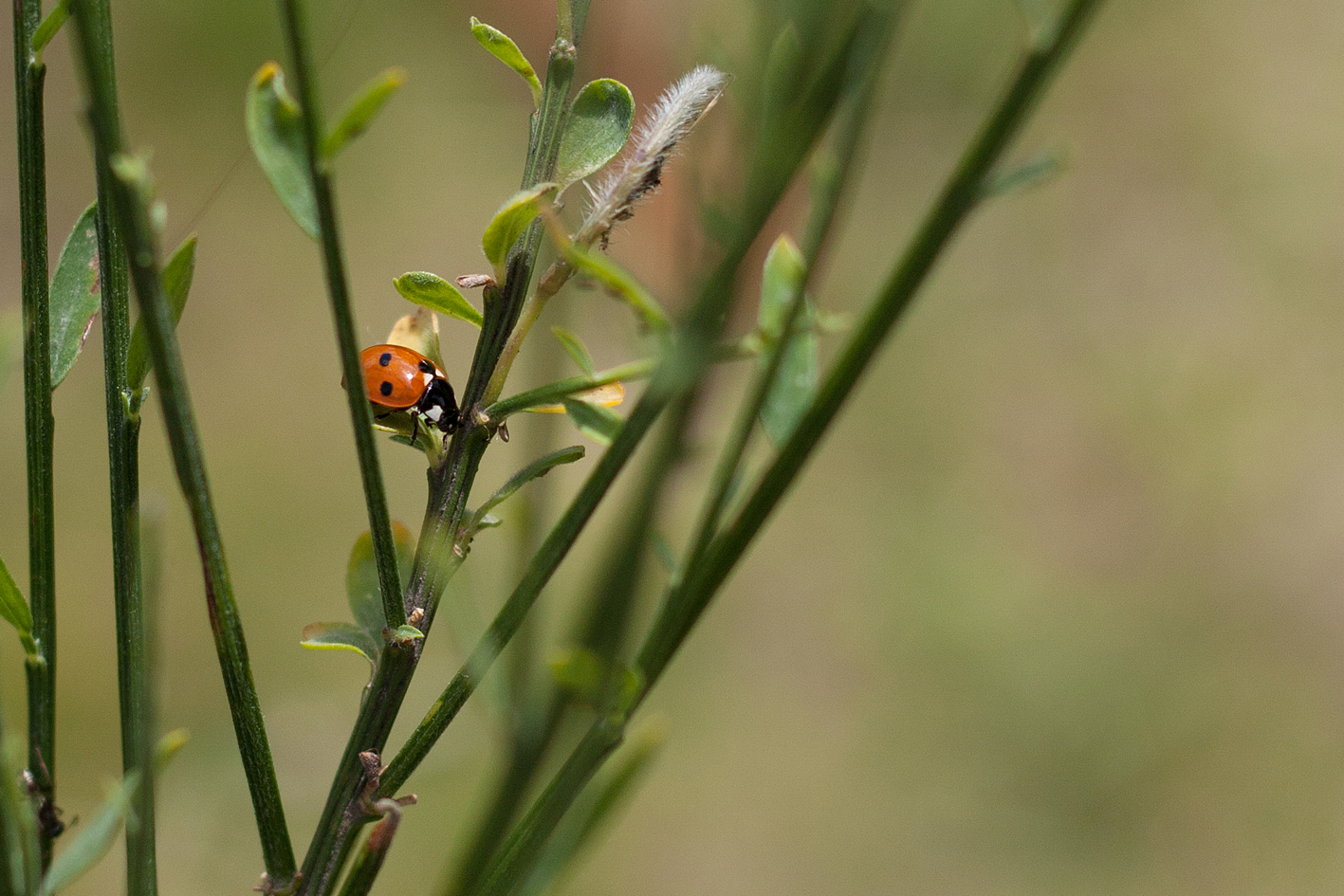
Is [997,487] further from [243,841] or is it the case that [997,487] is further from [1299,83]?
[243,841]

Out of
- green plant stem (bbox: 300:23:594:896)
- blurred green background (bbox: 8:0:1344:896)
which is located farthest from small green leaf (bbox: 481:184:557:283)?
blurred green background (bbox: 8:0:1344:896)

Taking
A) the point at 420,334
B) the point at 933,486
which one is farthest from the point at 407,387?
the point at 933,486

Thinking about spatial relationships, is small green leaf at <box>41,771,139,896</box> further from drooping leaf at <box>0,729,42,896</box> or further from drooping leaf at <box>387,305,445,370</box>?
drooping leaf at <box>387,305,445,370</box>

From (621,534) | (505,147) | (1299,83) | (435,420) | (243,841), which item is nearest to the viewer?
(621,534)

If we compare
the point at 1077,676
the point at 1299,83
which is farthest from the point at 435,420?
the point at 1299,83

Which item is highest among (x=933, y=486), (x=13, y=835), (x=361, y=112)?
(x=933, y=486)

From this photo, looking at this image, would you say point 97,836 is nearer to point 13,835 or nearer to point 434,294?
point 13,835

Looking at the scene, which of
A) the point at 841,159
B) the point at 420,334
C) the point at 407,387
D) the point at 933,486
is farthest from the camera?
the point at 933,486
